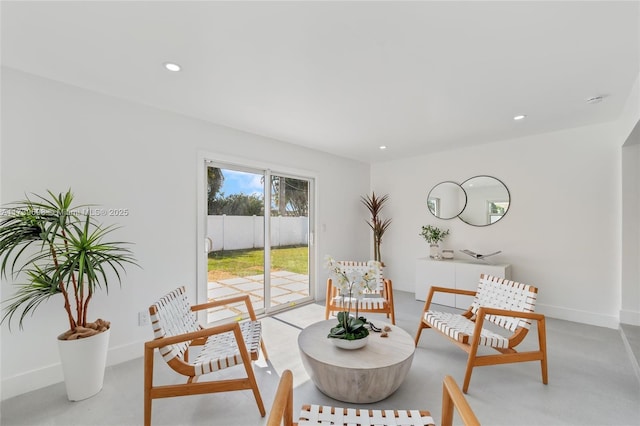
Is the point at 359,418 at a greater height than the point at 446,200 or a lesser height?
lesser

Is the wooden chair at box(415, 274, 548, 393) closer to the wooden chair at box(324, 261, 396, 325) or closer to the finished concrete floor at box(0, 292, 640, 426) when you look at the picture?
the finished concrete floor at box(0, 292, 640, 426)

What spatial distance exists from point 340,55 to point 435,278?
365cm

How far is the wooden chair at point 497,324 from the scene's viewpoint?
2.26m

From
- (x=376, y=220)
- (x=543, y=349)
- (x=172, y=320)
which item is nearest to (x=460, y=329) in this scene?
(x=543, y=349)

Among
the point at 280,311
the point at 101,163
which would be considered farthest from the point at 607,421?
the point at 101,163

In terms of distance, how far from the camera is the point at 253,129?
12.1 ft

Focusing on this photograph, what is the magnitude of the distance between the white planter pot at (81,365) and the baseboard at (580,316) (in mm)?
4995

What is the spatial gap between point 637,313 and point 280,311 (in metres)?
4.25

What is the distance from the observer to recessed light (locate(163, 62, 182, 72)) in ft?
7.16

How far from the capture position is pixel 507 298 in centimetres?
272

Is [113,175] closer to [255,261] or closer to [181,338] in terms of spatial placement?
[181,338]

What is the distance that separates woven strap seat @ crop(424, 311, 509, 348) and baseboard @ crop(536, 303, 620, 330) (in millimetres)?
1886

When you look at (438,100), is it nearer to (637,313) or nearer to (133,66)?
(133,66)

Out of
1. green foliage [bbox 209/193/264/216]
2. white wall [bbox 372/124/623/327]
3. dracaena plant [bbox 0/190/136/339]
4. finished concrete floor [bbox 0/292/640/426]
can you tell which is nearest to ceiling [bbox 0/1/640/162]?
white wall [bbox 372/124/623/327]
